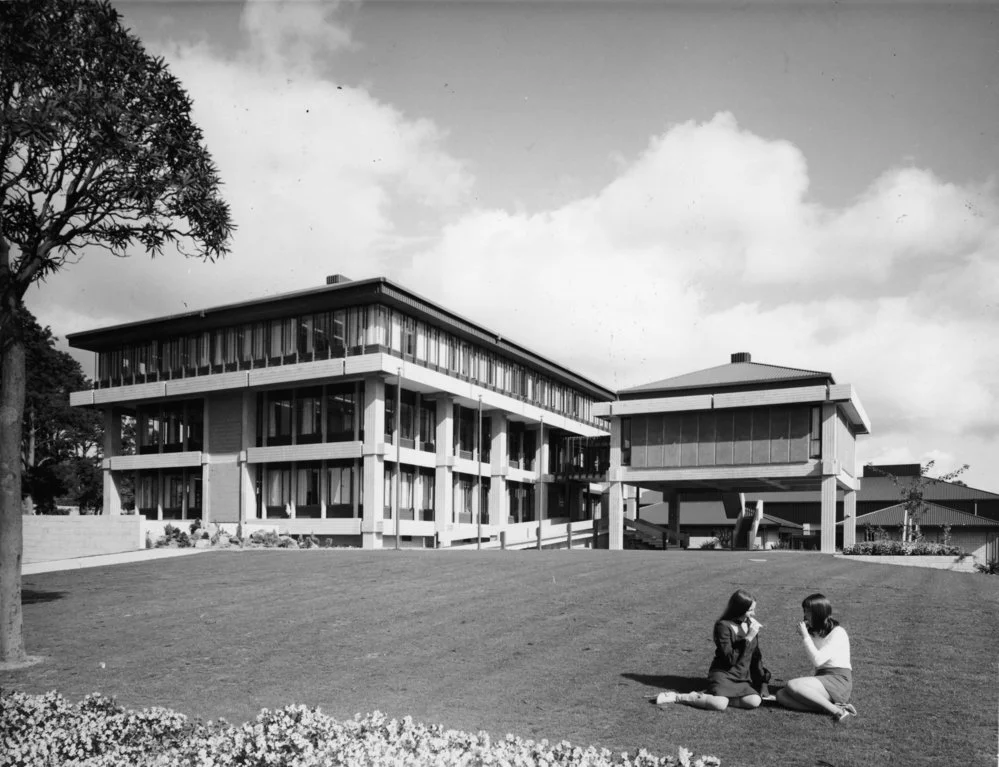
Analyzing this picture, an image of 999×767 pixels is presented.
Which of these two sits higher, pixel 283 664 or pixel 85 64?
pixel 85 64

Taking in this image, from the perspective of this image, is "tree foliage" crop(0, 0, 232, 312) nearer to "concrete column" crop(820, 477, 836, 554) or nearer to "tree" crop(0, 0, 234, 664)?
"tree" crop(0, 0, 234, 664)

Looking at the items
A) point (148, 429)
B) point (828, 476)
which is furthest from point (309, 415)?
point (828, 476)

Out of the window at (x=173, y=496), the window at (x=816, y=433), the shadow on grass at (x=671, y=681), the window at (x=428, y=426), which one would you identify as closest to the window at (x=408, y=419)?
the window at (x=428, y=426)

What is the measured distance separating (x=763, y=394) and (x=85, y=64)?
40.1m

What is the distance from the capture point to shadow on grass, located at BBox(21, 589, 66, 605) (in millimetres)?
22750

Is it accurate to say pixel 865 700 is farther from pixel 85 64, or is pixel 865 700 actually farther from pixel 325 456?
pixel 325 456

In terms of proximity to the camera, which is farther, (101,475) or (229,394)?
(101,475)

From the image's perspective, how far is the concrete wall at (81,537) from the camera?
39.3 meters

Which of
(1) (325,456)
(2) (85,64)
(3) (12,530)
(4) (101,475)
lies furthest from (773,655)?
(4) (101,475)

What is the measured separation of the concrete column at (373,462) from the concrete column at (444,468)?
624 centimetres

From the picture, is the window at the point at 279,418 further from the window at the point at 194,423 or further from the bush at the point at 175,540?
the bush at the point at 175,540

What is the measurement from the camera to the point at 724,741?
993cm

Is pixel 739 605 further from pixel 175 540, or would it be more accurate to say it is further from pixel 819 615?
pixel 175 540

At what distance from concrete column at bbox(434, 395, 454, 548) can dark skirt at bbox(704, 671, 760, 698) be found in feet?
150
